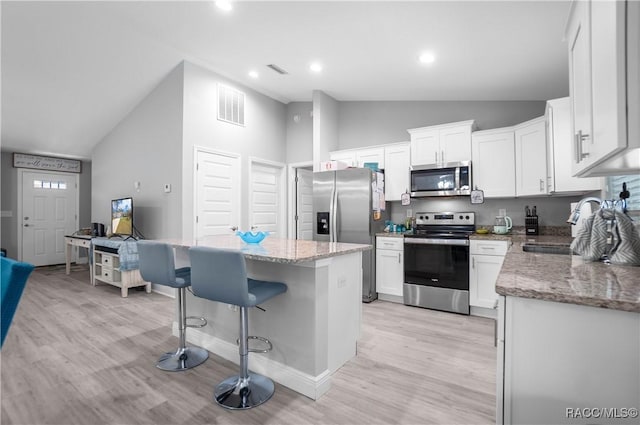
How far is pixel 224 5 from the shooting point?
2.97 metres

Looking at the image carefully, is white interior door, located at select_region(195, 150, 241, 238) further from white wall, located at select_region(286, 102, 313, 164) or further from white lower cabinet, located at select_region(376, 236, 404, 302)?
white lower cabinet, located at select_region(376, 236, 404, 302)

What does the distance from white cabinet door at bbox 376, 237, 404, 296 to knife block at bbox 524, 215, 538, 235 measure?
142 cm

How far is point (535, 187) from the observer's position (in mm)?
3465

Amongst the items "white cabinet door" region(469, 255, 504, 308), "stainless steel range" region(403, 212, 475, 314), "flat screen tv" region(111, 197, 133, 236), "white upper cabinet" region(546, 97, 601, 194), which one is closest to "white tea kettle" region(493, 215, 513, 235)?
"stainless steel range" region(403, 212, 475, 314)

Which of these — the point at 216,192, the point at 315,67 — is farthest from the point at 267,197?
the point at 315,67

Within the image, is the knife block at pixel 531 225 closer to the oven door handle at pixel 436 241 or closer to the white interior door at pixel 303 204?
the oven door handle at pixel 436 241

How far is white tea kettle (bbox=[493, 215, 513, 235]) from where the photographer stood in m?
3.75

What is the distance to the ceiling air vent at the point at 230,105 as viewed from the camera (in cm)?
476

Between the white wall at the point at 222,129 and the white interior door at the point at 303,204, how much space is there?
493 millimetres

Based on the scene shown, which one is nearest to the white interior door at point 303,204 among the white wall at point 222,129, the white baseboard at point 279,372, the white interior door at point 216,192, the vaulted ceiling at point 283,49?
the white wall at point 222,129

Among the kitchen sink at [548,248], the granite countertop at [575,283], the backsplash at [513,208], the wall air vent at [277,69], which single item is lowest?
the kitchen sink at [548,248]

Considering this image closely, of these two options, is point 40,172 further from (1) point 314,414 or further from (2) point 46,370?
(1) point 314,414

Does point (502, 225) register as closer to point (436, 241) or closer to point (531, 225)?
point (531, 225)

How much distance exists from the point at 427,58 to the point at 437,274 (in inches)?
95.6
